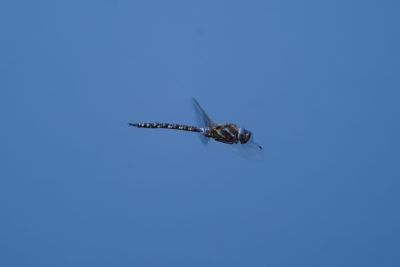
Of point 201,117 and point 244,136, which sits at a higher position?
point 201,117

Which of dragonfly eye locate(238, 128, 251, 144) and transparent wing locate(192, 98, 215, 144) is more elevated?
transparent wing locate(192, 98, 215, 144)

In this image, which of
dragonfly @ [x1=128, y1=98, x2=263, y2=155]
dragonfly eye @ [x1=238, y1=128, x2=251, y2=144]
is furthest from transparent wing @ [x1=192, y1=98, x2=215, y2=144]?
dragonfly eye @ [x1=238, y1=128, x2=251, y2=144]

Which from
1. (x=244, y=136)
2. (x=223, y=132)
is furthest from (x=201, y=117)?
(x=244, y=136)

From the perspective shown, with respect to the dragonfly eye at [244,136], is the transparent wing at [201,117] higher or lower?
higher

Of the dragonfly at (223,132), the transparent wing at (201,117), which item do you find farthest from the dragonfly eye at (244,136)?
the transparent wing at (201,117)

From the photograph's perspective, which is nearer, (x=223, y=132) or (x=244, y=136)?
(x=244, y=136)

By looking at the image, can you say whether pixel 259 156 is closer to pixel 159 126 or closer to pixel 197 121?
pixel 197 121

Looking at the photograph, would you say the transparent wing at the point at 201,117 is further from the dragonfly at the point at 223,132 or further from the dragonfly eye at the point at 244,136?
the dragonfly eye at the point at 244,136

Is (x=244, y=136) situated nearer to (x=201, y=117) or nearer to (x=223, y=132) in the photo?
(x=223, y=132)

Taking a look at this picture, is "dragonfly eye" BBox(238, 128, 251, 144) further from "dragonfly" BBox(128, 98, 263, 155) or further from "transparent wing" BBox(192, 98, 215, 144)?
"transparent wing" BBox(192, 98, 215, 144)

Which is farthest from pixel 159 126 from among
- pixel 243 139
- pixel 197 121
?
pixel 243 139

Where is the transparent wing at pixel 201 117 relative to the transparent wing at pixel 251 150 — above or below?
above
